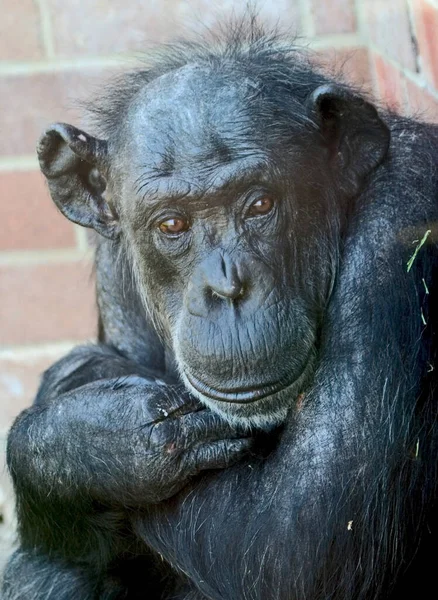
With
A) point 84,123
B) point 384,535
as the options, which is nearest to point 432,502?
point 384,535

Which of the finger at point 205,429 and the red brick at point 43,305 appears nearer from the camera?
the finger at point 205,429

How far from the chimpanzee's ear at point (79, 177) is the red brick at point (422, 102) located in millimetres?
1076

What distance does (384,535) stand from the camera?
10.3 ft

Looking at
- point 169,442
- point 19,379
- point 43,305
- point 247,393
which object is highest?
point 247,393

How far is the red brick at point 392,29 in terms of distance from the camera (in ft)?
14.2

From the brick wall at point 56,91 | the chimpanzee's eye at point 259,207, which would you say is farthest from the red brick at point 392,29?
the chimpanzee's eye at point 259,207

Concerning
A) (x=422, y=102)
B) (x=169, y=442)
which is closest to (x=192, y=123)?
(x=169, y=442)

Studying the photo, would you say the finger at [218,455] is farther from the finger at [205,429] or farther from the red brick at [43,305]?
the red brick at [43,305]

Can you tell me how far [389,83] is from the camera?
15.7ft

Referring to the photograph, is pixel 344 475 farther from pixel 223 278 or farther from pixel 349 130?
pixel 349 130

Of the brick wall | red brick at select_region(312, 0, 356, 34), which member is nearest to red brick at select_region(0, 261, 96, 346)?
the brick wall

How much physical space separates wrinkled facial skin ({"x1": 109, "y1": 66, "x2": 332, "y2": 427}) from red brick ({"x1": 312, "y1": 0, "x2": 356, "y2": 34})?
5.68 feet

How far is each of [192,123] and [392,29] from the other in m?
1.52

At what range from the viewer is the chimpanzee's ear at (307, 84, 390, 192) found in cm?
333
